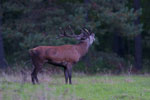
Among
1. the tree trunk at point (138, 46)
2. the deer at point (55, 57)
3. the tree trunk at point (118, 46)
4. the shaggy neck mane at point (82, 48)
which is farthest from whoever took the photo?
the tree trunk at point (118, 46)

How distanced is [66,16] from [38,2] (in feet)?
6.87

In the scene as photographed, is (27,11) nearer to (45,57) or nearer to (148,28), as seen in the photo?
(45,57)

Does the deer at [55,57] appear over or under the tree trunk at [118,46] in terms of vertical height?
over

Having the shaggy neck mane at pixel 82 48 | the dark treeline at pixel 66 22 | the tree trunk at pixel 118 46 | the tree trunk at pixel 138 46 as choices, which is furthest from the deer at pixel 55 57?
the tree trunk at pixel 118 46

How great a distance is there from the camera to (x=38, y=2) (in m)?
23.3

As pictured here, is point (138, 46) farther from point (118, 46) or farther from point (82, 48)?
point (82, 48)

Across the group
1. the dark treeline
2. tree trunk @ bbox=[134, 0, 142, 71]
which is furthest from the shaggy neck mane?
tree trunk @ bbox=[134, 0, 142, 71]

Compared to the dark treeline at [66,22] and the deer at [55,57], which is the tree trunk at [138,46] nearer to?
the dark treeline at [66,22]

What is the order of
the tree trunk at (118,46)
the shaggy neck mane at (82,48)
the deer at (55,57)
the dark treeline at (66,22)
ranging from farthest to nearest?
the tree trunk at (118,46), the dark treeline at (66,22), the shaggy neck mane at (82,48), the deer at (55,57)

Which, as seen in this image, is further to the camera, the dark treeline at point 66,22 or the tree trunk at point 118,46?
the tree trunk at point 118,46

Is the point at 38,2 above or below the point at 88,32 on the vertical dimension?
above

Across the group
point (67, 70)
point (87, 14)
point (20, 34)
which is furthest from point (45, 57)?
point (87, 14)

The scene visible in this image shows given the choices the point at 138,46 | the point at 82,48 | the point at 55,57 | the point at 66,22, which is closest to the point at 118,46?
the point at 138,46

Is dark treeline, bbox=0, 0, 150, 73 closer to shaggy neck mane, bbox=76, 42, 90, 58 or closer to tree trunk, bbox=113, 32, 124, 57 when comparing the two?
shaggy neck mane, bbox=76, 42, 90, 58
